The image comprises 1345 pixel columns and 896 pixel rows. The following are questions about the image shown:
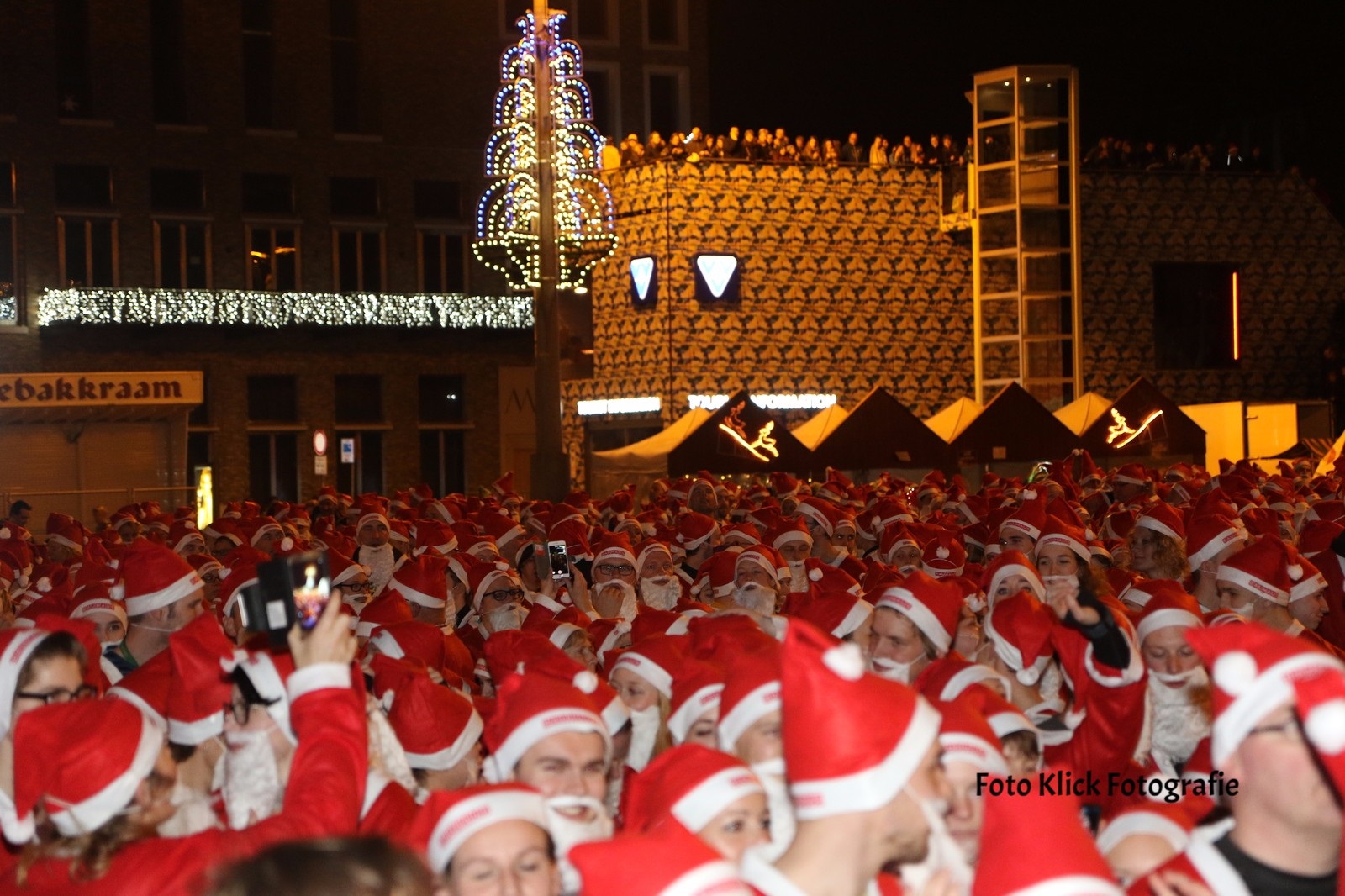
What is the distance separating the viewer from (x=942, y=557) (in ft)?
34.6

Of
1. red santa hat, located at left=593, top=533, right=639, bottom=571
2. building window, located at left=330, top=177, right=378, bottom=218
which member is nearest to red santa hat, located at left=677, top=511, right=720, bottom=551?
red santa hat, located at left=593, top=533, right=639, bottom=571

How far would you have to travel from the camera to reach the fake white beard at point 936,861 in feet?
11.0

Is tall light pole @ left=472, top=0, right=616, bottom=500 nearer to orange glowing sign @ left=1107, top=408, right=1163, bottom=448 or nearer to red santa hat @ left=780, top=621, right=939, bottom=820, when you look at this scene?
orange glowing sign @ left=1107, top=408, right=1163, bottom=448

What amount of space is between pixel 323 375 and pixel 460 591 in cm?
2891

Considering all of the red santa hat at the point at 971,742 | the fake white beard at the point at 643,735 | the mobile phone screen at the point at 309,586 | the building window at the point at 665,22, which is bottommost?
the fake white beard at the point at 643,735

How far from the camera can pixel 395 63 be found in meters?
39.6

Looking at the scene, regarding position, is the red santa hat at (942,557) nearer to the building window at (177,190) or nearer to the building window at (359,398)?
the building window at (359,398)

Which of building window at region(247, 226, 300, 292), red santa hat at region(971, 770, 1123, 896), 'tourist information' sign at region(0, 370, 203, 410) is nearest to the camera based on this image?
red santa hat at region(971, 770, 1123, 896)

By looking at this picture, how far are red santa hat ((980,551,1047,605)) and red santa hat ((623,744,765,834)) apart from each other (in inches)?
154

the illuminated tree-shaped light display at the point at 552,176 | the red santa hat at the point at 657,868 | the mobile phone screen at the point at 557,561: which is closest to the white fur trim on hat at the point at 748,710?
the red santa hat at the point at 657,868

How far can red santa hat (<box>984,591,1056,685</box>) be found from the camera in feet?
21.1

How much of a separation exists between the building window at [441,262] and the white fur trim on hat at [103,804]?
1423 inches

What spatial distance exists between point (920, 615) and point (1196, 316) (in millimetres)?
33385

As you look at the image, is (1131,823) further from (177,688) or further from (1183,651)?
(177,688)
